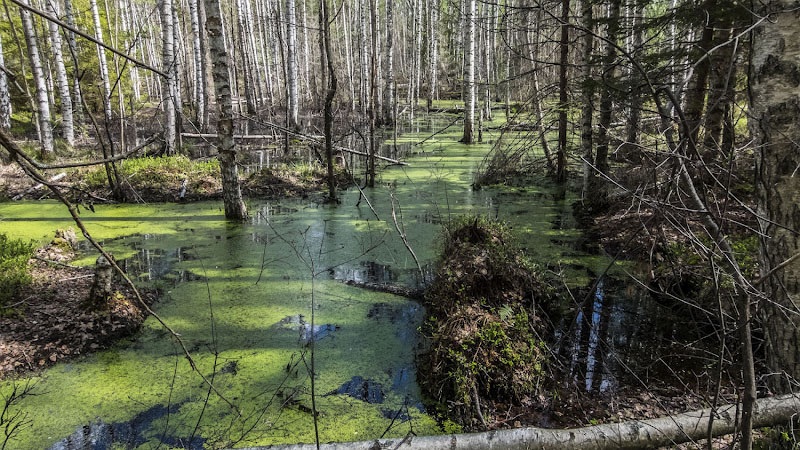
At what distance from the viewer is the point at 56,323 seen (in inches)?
156

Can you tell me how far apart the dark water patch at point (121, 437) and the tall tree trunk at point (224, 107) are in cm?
424

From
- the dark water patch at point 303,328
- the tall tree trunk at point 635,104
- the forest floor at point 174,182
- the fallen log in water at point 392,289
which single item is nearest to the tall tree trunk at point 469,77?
the forest floor at point 174,182

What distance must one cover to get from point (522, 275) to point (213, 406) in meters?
2.67

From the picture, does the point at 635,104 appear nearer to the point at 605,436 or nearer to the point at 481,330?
the point at 481,330

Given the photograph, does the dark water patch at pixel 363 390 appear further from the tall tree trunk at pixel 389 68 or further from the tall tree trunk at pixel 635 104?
the tall tree trunk at pixel 389 68

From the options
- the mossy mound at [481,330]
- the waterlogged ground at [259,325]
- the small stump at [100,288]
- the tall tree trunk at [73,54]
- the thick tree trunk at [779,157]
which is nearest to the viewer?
the thick tree trunk at [779,157]

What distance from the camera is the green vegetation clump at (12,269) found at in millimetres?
4297

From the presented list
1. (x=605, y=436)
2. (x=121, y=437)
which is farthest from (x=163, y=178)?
(x=605, y=436)

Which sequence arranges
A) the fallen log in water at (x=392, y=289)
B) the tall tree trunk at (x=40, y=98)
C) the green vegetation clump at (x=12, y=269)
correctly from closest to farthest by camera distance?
the green vegetation clump at (x=12, y=269) < the fallen log in water at (x=392, y=289) < the tall tree trunk at (x=40, y=98)

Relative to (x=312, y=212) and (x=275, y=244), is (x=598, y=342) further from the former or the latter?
(x=312, y=212)

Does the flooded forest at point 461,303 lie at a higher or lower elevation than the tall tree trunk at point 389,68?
lower

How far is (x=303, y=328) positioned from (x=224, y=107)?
3727mm

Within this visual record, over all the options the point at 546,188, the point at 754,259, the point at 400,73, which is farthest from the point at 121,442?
the point at 400,73

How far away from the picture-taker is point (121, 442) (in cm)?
286
